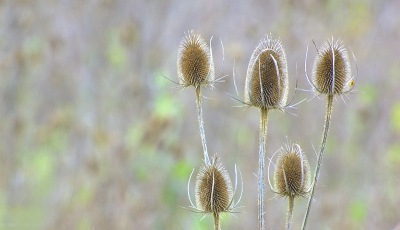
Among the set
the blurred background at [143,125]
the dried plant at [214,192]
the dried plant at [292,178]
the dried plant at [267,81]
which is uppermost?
the blurred background at [143,125]

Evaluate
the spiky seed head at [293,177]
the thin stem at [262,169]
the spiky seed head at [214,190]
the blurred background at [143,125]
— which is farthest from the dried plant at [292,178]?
the blurred background at [143,125]

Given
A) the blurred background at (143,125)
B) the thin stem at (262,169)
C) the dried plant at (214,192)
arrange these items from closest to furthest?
1. the thin stem at (262,169)
2. the dried plant at (214,192)
3. the blurred background at (143,125)

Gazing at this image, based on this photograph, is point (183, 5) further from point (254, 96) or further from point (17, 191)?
point (254, 96)

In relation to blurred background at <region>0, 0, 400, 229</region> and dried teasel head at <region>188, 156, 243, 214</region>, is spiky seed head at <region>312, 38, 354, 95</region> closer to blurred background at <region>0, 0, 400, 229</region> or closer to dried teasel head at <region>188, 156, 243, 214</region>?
dried teasel head at <region>188, 156, 243, 214</region>

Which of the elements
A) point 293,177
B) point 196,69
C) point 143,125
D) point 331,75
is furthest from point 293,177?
point 143,125

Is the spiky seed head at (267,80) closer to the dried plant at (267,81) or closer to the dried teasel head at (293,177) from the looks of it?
the dried plant at (267,81)

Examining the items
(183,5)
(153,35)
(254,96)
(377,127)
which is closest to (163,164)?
(153,35)

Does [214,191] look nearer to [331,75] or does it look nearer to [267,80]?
[267,80]
